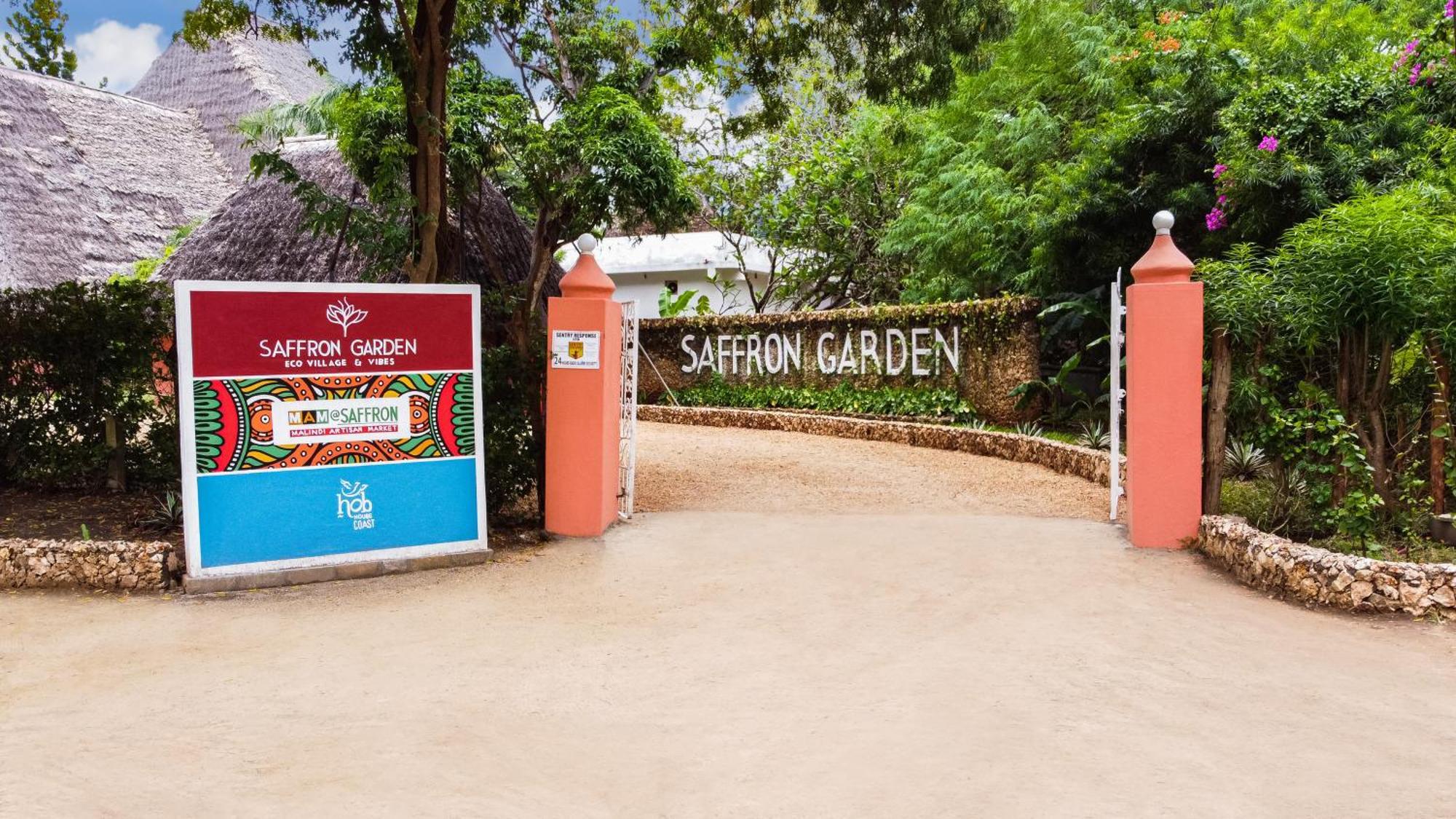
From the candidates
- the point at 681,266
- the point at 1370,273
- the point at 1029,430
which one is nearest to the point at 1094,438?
the point at 1029,430

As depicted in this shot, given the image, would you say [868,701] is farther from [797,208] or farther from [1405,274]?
[797,208]

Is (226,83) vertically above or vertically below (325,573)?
above

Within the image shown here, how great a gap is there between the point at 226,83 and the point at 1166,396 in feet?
106

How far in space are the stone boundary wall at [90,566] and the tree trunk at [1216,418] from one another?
6.67 meters

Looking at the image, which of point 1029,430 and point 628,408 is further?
point 1029,430

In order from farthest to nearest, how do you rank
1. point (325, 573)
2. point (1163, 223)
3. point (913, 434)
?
point (913, 434)
point (1163, 223)
point (325, 573)

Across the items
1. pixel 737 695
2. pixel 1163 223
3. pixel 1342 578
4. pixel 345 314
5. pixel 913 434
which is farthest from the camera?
pixel 913 434

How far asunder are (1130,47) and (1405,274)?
31.5ft

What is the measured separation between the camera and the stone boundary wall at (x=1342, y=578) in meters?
5.45

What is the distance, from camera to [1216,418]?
23.2 ft

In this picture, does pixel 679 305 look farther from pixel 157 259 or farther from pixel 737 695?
pixel 737 695

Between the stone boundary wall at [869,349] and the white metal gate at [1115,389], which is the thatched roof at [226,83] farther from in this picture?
the white metal gate at [1115,389]

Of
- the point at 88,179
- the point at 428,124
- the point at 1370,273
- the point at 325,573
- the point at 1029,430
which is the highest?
the point at 88,179

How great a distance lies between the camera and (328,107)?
2675 cm
